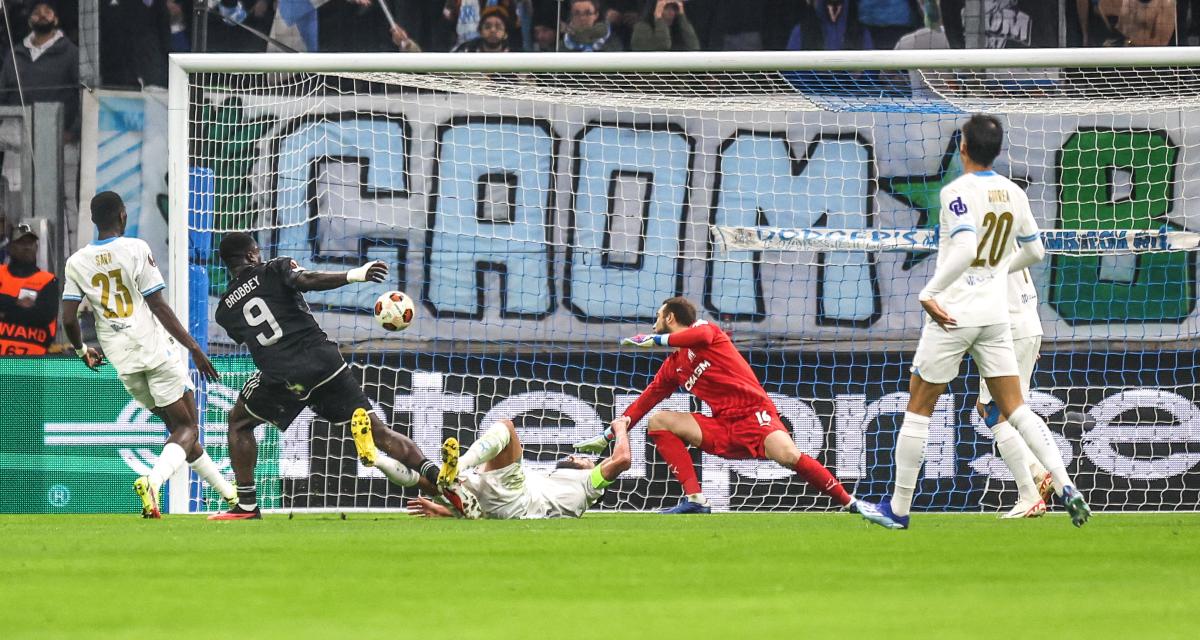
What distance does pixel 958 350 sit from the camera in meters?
7.12

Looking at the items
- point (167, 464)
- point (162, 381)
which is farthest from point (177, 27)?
point (167, 464)

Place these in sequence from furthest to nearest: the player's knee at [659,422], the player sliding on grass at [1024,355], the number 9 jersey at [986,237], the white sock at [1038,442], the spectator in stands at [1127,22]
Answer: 1. the spectator in stands at [1127,22]
2. the player's knee at [659,422]
3. the player sliding on grass at [1024,355]
4. the white sock at [1038,442]
5. the number 9 jersey at [986,237]

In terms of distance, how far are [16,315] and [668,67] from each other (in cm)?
624

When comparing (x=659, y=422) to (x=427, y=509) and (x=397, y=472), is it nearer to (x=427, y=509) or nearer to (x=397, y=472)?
(x=427, y=509)

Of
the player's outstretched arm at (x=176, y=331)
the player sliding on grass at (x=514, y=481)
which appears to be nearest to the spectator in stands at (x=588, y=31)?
the player sliding on grass at (x=514, y=481)

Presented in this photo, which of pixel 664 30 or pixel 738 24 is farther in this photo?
pixel 738 24

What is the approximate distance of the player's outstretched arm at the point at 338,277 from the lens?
7961 mm

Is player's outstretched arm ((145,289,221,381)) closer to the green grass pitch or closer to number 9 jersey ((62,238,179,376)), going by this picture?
number 9 jersey ((62,238,179,376))

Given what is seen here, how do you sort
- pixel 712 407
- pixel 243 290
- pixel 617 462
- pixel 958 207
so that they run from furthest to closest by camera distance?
pixel 712 407
pixel 617 462
pixel 243 290
pixel 958 207

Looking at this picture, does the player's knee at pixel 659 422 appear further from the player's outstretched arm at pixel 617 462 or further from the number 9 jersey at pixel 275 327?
the number 9 jersey at pixel 275 327

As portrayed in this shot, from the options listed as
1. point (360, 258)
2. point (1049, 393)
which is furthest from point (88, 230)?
point (1049, 393)

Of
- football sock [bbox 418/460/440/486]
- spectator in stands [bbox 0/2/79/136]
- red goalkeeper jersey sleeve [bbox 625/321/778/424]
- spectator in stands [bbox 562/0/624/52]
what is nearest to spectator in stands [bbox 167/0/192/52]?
spectator in stands [bbox 0/2/79/136]

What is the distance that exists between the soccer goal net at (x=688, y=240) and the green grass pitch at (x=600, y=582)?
3.63 metres

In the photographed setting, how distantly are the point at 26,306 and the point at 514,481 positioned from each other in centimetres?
615
